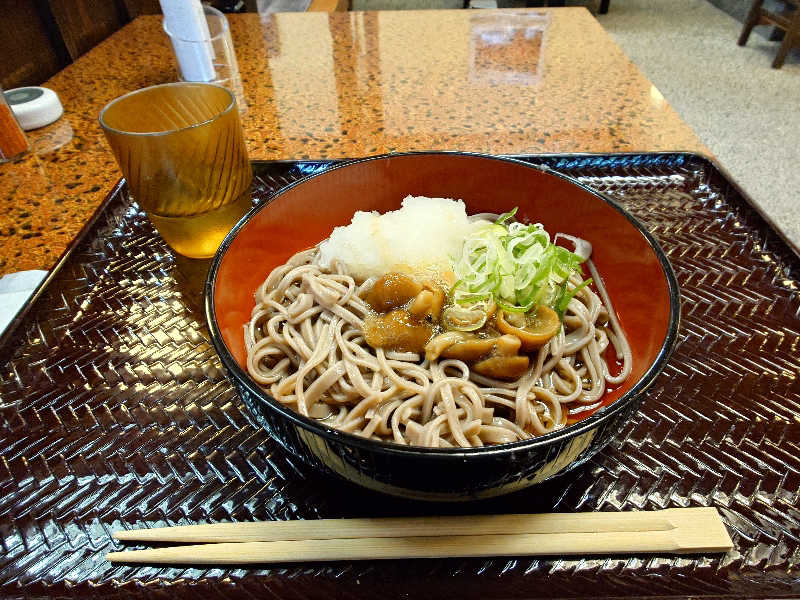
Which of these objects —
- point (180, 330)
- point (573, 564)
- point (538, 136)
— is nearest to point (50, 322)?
point (180, 330)

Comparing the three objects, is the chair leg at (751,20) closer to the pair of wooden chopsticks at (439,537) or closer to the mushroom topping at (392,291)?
the mushroom topping at (392,291)

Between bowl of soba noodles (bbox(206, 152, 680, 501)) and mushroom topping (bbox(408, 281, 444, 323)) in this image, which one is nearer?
bowl of soba noodles (bbox(206, 152, 680, 501))

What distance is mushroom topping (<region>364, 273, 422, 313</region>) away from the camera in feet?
4.00

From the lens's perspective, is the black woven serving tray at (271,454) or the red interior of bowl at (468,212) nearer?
the black woven serving tray at (271,454)

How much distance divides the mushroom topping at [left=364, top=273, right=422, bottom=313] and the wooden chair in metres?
6.75

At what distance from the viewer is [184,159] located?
136 centimetres

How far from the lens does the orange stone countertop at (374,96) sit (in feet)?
6.52

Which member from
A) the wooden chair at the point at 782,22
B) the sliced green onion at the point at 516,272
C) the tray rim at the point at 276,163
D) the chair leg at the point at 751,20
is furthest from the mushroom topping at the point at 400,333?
the chair leg at the point at 751,20

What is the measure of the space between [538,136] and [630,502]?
1.57 meters

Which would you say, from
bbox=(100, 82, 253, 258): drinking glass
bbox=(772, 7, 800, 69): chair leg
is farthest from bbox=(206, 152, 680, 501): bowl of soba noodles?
bbox=(772, 7, 800, 69): chair leg

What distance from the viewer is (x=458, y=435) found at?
1041 mm

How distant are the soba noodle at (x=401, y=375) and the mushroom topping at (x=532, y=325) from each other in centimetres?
4

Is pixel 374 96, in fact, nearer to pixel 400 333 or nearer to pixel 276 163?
pixel 276 163

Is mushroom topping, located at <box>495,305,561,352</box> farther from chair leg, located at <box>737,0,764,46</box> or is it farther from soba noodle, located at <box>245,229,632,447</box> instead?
chair leg, located at <box>737,0,764,46</box>
